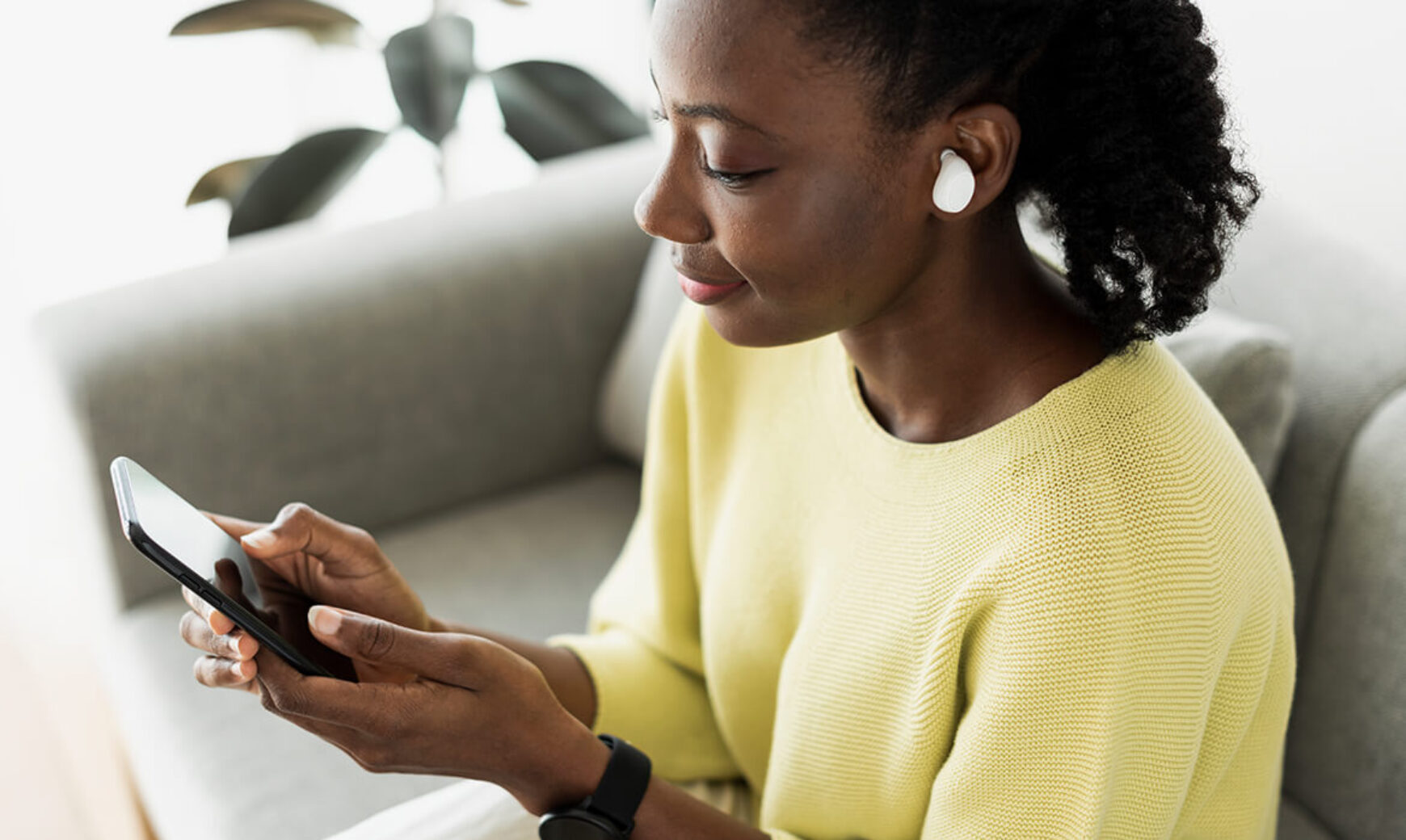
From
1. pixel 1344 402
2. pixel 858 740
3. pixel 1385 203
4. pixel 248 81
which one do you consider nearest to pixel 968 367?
pixel 858 740

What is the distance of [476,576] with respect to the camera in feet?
4.87

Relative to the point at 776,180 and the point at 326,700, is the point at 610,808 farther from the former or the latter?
the point at 776,180

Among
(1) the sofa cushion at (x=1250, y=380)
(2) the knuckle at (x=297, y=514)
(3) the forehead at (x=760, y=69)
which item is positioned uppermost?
(3) the forehead at (x=760, y=69)

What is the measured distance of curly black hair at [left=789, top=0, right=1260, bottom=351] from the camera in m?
0.70

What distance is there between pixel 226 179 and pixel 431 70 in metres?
0.36

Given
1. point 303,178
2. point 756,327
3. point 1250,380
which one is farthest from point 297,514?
point 303,178

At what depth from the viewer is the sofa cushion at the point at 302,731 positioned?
1.18m

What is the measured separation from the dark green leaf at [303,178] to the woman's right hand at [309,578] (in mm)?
1022

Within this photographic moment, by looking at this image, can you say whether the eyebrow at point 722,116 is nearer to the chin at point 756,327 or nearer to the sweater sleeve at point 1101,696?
the chin at point 756,327

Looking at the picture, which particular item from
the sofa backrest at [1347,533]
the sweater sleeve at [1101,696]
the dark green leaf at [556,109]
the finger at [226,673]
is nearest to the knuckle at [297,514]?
the finger at [226,673]

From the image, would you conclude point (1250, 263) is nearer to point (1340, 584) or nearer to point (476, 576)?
point (1340, 584)

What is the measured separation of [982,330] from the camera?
0.85 metres

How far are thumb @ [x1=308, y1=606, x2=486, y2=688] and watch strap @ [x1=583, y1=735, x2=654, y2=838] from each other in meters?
0.12

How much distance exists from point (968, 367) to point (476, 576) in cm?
79
